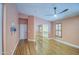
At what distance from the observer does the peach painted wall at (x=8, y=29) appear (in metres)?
1.56

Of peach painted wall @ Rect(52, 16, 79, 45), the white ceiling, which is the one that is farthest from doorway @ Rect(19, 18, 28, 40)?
peach painted wall @ Rect(52, 16, 79, 45)

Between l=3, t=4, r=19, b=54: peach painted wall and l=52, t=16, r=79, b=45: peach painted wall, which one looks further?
l=52, t=16, r=79, b=45: peach painted wall

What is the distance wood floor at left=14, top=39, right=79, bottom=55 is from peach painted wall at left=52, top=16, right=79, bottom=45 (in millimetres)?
135

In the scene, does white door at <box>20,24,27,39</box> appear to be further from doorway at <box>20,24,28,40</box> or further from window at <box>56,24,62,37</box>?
window at <box>56,24,62,37</box>

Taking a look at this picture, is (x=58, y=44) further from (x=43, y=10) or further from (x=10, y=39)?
(x=10, y=39)

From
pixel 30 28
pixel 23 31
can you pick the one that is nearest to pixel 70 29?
pixel 30 28

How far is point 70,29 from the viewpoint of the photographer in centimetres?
182

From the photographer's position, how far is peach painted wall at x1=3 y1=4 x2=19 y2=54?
156 cm

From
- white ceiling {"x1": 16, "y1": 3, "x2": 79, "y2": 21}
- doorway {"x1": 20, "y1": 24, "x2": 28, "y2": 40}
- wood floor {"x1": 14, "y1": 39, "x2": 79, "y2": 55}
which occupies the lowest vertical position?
wood floor {"x1": 14, "y1": 39, "x2": 79, "y2": 55}

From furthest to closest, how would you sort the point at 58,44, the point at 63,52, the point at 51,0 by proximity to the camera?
the point at 58,44 → the point at 63,52 → the point at 51,0

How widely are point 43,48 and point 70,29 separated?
0.55 metres

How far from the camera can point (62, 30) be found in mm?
1864

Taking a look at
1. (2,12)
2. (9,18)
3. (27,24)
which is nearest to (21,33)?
(27,24)
